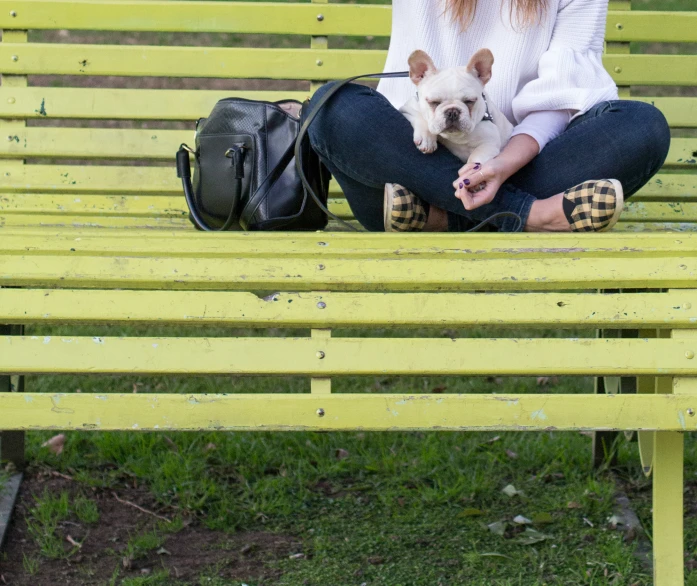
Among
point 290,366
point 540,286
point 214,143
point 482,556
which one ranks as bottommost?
point 482,556

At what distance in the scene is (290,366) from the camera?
5.43 ft

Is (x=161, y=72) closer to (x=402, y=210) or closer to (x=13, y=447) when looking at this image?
(x=402, y=210)

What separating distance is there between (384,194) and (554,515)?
3.26ft

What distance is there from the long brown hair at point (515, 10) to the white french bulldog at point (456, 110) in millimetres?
255

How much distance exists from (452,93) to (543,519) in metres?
1.14

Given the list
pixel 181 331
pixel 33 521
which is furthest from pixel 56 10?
pixel 33 521

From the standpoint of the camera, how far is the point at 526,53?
2463 mm

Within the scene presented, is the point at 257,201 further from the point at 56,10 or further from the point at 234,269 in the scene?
the point at 56,10

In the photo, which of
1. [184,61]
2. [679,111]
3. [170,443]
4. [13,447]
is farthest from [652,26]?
[13,447]

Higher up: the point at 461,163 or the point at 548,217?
the point at 461,163

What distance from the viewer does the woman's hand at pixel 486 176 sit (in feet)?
7.12

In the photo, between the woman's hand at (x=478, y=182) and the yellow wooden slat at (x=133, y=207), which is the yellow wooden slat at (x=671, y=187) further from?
the woman's hand at (x=478, y=182)

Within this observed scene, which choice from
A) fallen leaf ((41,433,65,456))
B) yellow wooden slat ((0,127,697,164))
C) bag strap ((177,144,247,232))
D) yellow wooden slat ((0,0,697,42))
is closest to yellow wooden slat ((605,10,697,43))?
yellow wooden slat ((0,0,697,42))

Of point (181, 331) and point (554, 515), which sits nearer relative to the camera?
point (554, 515)
